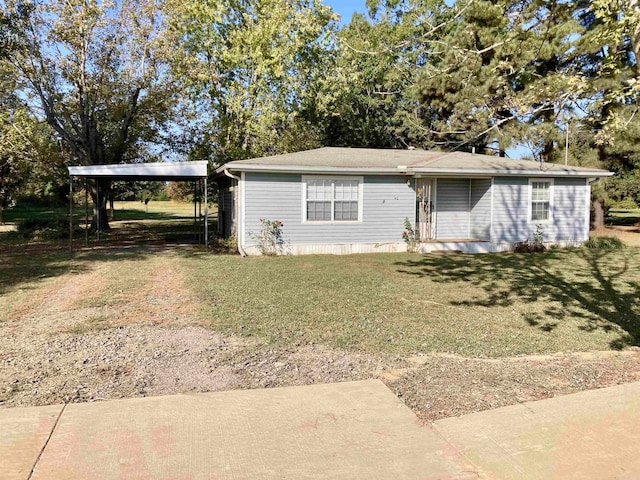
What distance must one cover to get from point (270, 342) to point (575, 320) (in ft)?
13.4

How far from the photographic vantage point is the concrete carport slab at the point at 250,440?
2.71 meters

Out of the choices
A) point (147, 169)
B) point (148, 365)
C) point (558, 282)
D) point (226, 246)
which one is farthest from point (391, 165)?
point (148, 365)

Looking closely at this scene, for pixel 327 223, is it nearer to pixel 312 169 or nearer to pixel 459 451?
pixel 312 169

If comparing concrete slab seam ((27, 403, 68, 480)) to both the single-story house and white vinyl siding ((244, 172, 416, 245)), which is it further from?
white vinyl siding ((244, 172, 416, 245))

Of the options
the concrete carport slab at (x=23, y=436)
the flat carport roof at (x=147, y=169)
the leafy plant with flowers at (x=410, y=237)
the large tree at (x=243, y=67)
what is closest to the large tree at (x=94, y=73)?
the large tree at (x=243, y=67)

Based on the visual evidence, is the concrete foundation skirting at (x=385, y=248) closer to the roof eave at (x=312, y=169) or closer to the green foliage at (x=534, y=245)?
the green foliage at (x=534, y=245)

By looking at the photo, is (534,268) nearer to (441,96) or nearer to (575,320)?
(575,320)

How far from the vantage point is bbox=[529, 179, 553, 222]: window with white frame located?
15133 mm

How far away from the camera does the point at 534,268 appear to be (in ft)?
36.3

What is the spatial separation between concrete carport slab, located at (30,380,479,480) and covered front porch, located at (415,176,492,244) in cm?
1129

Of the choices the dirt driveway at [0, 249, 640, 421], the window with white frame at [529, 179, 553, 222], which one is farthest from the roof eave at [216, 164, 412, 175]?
the dirt driveway at [0, 249, 640, 421]

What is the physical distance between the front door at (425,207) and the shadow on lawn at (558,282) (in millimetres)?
1681

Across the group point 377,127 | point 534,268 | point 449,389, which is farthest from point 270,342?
point 377,127

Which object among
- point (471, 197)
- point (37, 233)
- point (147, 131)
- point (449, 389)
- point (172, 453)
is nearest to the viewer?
point (172, 453)
